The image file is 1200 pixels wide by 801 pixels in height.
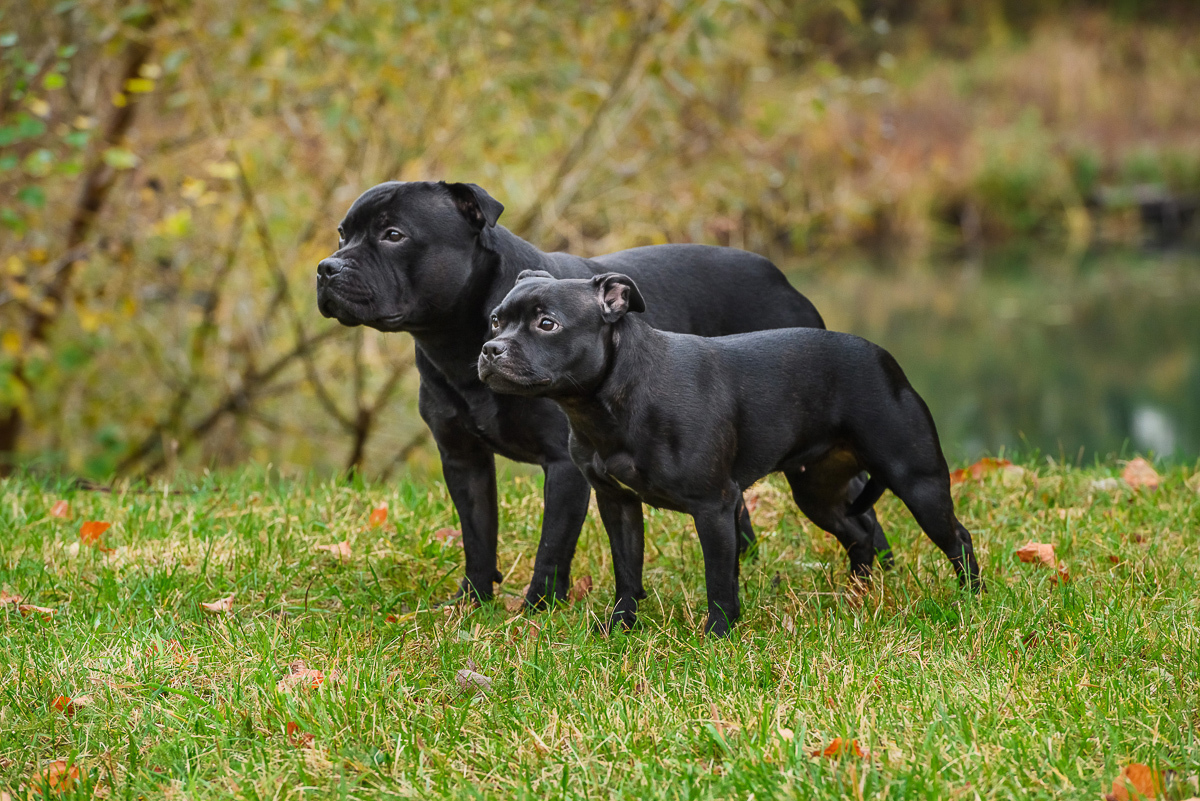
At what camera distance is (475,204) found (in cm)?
397

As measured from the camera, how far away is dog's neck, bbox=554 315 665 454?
3.53 m

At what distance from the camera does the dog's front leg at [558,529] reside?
4023 millimetres

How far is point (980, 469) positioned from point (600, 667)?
2.91 m

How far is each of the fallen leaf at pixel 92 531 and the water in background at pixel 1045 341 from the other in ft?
20.6

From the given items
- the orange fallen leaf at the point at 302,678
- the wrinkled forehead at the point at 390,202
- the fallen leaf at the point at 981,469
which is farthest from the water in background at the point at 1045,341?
the orange fallen leaf at the point at 302,678

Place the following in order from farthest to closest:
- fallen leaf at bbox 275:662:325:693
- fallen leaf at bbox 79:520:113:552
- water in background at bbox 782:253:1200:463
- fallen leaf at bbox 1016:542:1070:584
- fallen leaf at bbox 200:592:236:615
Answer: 1. water in background at bbox 782:253:1200:463
2. fallen leaf at bbox 79:520:113:552
3. fallen leaf at bbox 1016:542:1070:584
4. fallen leaf at bbox 200:592:236:615
5. fallen leaf at bbox 275:662:325:693

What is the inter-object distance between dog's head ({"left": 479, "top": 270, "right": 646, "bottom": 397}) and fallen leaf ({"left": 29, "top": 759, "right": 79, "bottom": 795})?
1.45 meters

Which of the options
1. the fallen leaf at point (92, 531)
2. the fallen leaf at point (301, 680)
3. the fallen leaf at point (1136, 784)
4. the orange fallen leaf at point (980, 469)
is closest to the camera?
the fallen leaf at point (1136, 784)

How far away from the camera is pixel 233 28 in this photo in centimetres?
677

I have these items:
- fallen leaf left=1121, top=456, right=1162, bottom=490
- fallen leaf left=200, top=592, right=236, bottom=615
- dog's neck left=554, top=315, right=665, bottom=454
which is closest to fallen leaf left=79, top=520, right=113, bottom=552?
fallen leaf left=200, top=592, right=236, bottom=615

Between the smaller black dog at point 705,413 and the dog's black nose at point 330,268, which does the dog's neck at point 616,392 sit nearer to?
the smaller black dog at point 705,413

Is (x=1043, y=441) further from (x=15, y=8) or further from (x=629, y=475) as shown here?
(x=15, y=8)

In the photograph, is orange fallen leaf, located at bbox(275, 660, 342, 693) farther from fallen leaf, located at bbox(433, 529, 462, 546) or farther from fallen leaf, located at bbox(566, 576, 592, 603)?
fallen leaf, located at bbox(433, 529, 462, 546)

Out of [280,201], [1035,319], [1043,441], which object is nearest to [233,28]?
[280,201]
